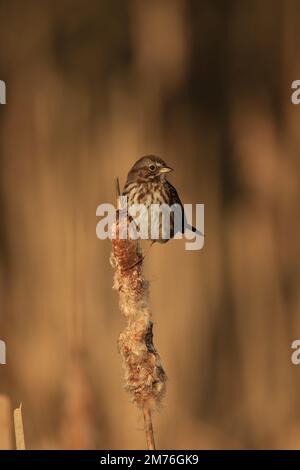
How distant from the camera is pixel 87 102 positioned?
393 cm

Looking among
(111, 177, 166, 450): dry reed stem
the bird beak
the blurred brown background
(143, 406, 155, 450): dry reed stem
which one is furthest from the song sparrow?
(143, 406, 155, 450): dry reed stem

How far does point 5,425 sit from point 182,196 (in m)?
1.67

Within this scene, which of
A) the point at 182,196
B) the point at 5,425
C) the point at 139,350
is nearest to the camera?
the point at 139,350

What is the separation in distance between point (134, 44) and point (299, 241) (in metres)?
1.38

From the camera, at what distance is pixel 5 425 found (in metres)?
2.82

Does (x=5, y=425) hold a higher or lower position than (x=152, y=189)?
lower

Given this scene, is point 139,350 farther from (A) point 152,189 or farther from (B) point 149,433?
(A) point 152,189

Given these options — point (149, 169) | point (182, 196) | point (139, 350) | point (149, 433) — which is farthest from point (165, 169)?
point (149, 433)

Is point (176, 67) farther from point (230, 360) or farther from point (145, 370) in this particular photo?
point (145, 370)

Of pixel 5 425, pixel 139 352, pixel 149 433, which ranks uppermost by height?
pixel 139 352

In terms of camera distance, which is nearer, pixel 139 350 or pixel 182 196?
pixel 139 350

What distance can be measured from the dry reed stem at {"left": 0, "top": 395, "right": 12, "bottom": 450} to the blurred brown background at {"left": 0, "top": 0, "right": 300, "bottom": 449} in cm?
72

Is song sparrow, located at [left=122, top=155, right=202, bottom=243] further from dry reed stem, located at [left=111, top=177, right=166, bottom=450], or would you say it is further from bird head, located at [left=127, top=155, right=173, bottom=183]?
dry reed stem, located at [left=111, top=177, right=166, bottom=450]

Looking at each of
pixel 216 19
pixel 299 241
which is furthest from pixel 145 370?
pixel 216 19
